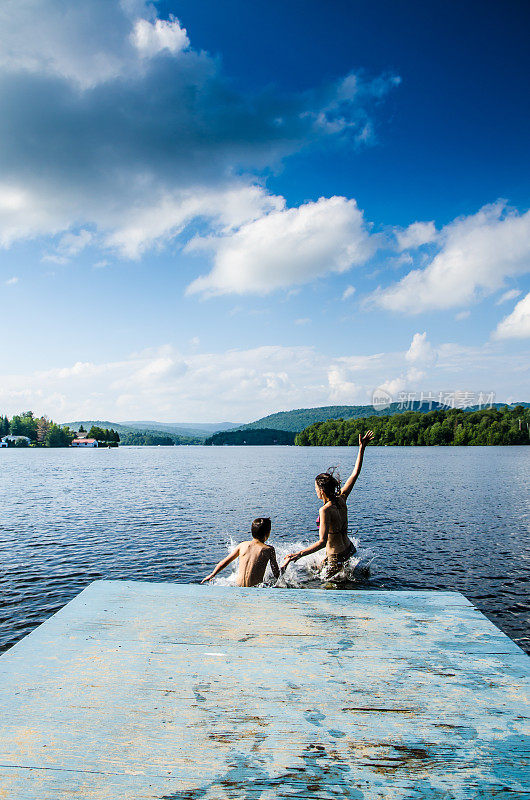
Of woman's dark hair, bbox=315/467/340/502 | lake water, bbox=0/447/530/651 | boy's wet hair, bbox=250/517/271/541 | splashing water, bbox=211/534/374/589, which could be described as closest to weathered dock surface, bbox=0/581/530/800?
boy's wet hair, bbox=250/517/271/541

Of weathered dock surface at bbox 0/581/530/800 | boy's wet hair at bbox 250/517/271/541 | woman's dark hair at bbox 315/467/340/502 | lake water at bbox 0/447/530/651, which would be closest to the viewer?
weathered dock surface at bbox 0/581/530/800

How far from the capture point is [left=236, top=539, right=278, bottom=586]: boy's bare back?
925cm

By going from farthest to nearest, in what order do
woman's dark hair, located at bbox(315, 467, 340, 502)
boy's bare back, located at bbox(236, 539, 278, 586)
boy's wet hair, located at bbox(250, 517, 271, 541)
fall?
woman's dark hair, located at bbox(315, 467, 340, 502), boy's wet hair, located at bbox(250, 517, 271, 541), boy's bare back, located at bbox(236, 539, 278, 586)

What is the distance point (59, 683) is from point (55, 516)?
3171 centimetres

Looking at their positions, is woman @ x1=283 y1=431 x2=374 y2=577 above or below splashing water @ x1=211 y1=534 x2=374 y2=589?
above

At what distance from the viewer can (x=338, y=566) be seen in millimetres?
15258

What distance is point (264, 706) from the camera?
3.38 meters

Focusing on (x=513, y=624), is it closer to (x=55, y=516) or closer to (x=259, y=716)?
(x=259, y=716)

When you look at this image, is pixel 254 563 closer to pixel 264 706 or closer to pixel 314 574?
pixel 264 706

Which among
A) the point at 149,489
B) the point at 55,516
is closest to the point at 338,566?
the point at 55,516

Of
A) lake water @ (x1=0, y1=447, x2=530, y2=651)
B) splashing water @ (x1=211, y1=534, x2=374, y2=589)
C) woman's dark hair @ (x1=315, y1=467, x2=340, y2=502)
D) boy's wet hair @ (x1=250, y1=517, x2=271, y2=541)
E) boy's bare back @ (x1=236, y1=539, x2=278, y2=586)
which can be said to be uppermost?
woman's dark hair @ (x1=315, y1=467, x2=340, y2=502)

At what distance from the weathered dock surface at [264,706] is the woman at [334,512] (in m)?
4.27

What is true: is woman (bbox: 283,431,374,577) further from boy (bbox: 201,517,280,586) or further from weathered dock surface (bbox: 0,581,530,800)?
weathered dock surface (bbox: 0,581,530,800)

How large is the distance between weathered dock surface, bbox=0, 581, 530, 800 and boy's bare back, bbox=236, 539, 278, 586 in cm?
407
